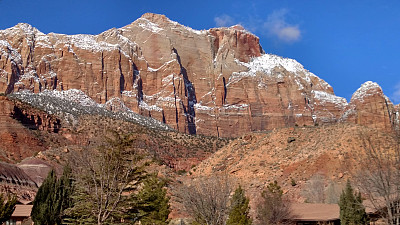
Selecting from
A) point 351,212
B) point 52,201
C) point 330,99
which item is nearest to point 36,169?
point 52,201

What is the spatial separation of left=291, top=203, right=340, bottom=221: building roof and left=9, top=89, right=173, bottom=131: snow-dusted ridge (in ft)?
240

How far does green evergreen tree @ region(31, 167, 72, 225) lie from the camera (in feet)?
105

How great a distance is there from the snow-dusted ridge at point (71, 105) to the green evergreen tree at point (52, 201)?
71027mm

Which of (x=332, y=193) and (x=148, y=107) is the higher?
(x=148, y=107)

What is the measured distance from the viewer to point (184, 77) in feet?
569

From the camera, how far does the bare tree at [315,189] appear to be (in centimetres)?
4684

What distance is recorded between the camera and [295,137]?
203ft

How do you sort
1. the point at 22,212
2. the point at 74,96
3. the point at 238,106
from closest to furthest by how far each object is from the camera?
the point at 22,212 < the point at 74,96 < the point at 238,106

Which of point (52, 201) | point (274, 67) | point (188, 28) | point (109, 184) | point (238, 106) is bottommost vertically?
point (52, 201)

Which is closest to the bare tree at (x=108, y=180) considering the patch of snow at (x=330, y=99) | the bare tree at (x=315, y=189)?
the bare tree at (x=315, y=189)

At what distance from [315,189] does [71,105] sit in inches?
3324

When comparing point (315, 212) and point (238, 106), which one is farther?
point (238, 106)

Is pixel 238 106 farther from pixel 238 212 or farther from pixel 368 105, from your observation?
pixel 238 212

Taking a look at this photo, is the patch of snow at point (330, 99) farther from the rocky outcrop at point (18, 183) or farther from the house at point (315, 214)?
the house at point (315, 214)
